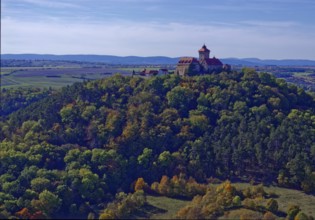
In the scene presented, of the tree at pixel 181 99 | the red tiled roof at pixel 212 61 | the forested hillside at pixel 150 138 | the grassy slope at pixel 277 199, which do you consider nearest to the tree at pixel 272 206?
the grassy slope at pixel 277 199

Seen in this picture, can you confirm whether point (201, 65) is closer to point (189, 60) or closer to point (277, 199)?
point (189, 60)

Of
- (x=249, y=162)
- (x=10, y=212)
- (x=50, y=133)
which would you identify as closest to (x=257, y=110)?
(x=249, y=162)

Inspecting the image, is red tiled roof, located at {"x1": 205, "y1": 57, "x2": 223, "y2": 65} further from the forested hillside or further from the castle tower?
the forested hillside

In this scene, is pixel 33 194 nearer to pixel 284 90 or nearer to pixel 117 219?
pixel 117 219

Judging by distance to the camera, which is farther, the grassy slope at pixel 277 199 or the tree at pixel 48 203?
the tree at pixel 48 203

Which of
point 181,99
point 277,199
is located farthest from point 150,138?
point 277,199

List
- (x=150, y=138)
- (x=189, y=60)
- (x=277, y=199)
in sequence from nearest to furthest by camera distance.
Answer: (x=277, y=199), (x=150, y=138), (x=189, y=60)

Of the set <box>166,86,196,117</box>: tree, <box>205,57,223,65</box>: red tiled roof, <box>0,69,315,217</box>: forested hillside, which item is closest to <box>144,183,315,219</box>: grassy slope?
<box>0,69,315,217</box>: forested hillside

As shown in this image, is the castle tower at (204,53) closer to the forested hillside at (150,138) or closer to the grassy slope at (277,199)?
the forested hillside at (150,138)
